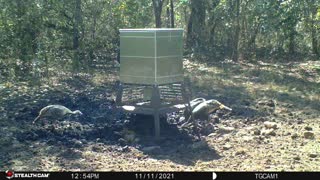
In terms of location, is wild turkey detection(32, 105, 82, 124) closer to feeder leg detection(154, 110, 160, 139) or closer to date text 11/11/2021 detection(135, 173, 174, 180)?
feeder leg detection(154, 110, 160, 139)

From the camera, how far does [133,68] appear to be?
259 inches

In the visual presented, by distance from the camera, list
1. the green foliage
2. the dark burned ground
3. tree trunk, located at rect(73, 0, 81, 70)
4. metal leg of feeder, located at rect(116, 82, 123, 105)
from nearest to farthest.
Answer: the dark burned ground < metal leg of feeder, located at rect(116, 82, 123, 105) < the green foliage < tree trunk, located at rect(73, 0, 81, 70)

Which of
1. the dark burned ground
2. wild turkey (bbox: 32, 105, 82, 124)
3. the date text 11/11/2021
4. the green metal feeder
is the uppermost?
the green metal feeder

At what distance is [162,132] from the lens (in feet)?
22.6

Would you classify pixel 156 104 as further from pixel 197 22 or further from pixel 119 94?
pixel 197 22

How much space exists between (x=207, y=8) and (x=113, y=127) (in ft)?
32.3

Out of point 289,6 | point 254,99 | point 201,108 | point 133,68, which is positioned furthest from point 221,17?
point 133,68

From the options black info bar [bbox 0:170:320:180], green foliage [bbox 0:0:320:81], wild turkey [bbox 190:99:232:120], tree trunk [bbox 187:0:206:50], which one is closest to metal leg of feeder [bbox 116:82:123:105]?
wild turkey [bbox 190:99:232:120]

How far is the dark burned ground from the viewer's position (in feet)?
17.5

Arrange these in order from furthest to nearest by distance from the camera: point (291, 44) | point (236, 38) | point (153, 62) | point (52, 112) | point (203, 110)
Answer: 1. point (291, 44)
2. point (236, 38)
3. point (203, 110)
4. point (52, 112)
5. point (153, 62)

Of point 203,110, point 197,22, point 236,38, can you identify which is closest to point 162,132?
point 203,110

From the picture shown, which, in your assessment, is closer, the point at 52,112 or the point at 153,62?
the point at 153,62

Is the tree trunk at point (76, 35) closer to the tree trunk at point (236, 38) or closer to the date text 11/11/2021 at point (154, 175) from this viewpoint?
the tree trunk at point (236, 38)

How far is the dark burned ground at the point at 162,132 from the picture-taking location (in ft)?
17.5
